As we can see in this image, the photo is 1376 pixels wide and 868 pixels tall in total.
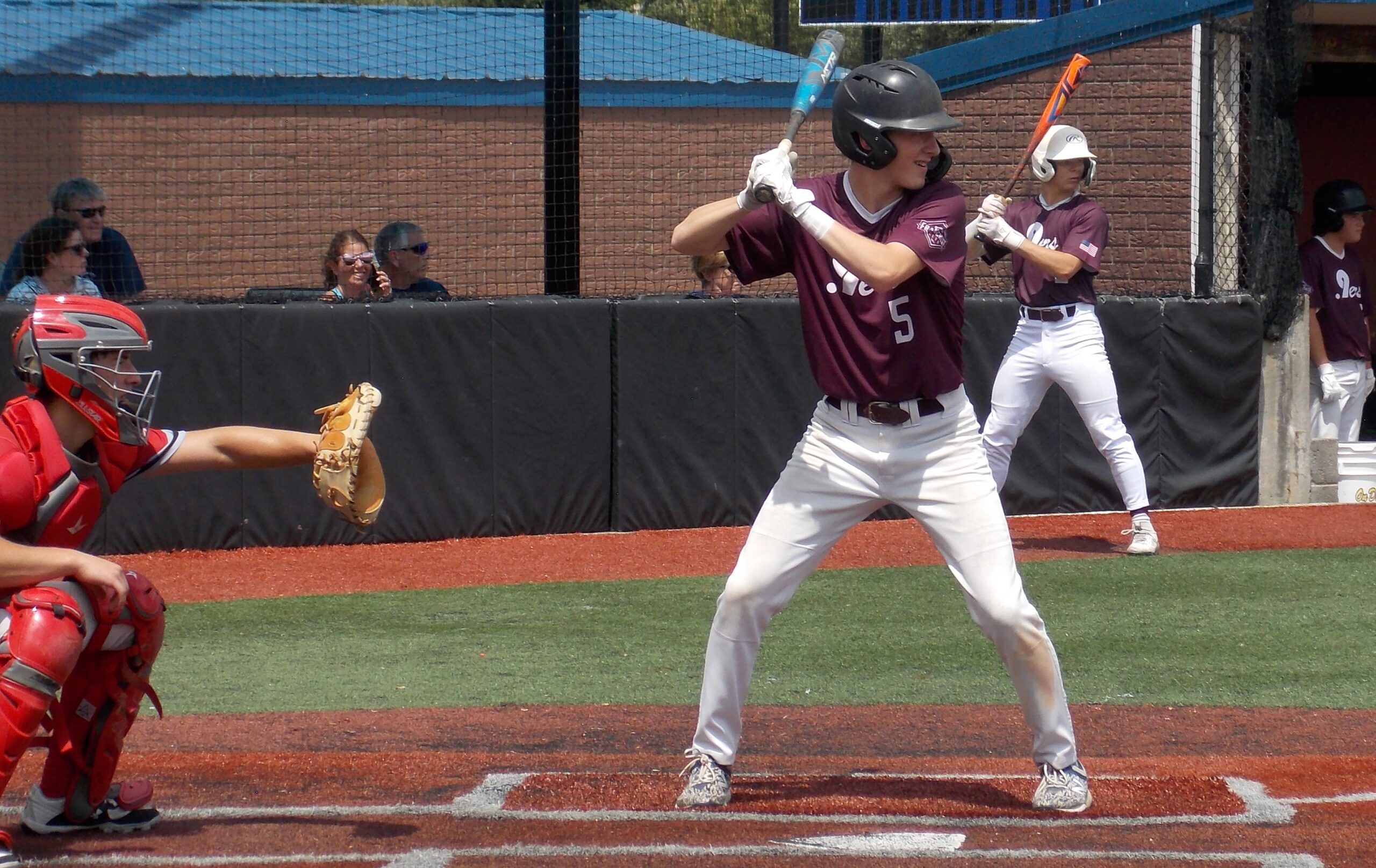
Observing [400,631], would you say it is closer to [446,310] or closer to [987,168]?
[446,310]

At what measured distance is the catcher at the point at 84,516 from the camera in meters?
3.11

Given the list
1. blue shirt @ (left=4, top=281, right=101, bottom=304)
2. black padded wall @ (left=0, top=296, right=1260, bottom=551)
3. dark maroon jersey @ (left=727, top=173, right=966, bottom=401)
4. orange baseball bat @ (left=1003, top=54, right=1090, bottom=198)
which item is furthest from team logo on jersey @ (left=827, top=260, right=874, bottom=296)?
blue shirt @ (left=4, top=281, right=101, bottom=304)

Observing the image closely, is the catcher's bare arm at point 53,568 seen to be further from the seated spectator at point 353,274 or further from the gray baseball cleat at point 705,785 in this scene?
the seated spectator at point 353,274

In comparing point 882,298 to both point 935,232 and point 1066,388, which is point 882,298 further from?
point 1066,388

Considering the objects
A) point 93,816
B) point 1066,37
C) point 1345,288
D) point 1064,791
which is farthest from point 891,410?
point 1066,37

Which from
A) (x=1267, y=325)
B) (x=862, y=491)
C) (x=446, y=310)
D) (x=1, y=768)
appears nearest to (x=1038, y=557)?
(x=1267, y=325)

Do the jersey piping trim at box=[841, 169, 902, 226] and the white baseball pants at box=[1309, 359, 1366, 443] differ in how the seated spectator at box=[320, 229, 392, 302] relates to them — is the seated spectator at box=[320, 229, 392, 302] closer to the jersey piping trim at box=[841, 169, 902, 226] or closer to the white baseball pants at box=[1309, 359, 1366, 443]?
the jersey piping trim at box=[841, 169, 902, 226]

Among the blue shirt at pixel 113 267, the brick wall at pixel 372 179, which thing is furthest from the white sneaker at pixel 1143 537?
the brick wall at pixel 372 179

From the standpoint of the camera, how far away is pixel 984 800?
12.3 feet

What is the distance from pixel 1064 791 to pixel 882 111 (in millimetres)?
1726

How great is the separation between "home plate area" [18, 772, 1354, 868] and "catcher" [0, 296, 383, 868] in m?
0.20

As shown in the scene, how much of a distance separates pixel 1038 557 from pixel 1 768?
550 cm

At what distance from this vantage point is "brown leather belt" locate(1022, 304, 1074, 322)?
23.3 ft

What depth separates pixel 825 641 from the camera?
5.93m
